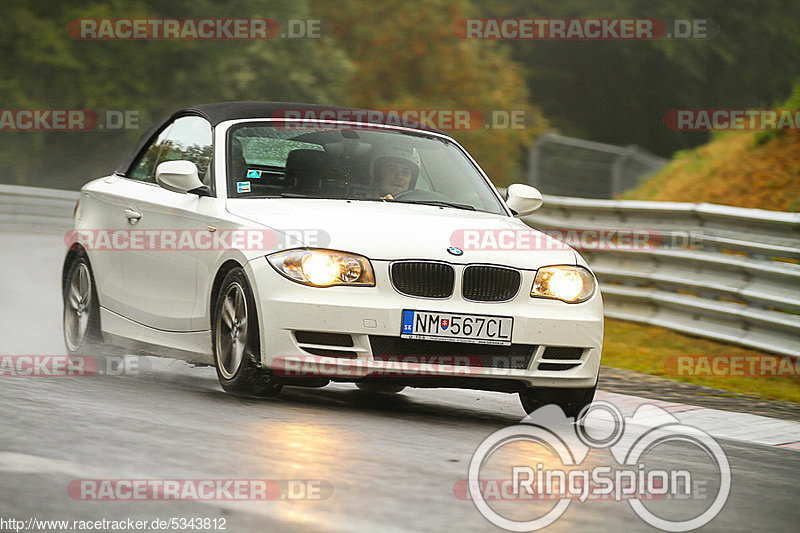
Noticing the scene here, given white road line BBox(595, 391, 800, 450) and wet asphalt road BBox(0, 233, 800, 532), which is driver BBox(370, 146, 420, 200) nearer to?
wet asphalt road BBox(0, 233, 800, 532)

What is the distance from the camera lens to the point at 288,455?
5801mm

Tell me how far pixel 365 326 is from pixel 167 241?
1.72 metres

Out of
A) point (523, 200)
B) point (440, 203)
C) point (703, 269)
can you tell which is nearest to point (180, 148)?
point (440, 203)

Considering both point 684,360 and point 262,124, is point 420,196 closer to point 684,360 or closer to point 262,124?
point 262,124

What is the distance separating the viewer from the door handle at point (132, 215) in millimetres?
8844

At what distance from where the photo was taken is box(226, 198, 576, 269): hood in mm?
7309

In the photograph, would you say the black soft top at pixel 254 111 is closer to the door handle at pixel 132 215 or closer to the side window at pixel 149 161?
the side window at pixel 149 161

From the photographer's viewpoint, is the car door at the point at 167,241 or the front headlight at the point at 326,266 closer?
the front headlight at the point at 326,266

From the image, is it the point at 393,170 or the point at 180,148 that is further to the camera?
the point at 180,148

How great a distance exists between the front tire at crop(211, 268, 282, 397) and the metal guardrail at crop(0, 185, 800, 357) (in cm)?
547

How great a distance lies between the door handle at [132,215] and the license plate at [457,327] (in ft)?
7.70

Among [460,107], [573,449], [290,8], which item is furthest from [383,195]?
[460,107]

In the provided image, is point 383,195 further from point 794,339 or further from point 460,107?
point 460,107

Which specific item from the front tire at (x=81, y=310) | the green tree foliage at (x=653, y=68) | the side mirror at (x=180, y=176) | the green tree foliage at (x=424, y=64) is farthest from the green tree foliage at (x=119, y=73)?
the side mirror at (x=180, y=176)
